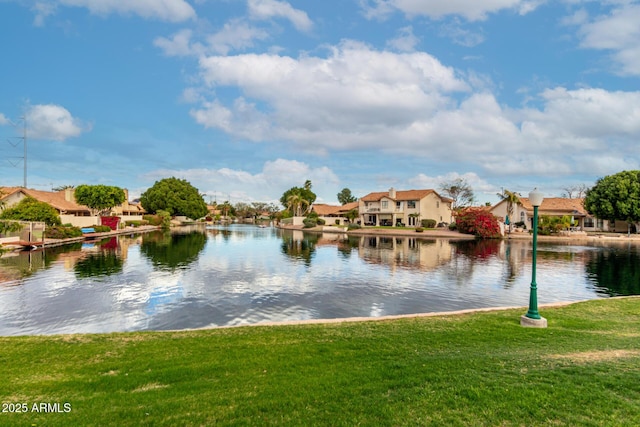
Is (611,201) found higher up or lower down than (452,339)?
higher up

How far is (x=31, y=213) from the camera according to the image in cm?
4206

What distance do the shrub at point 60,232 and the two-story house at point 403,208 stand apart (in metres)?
53.1

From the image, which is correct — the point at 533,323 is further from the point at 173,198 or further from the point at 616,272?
the point at 173,198

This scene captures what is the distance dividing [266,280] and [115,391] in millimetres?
14456

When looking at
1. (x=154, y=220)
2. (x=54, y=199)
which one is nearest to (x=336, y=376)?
(x=54, y=199)

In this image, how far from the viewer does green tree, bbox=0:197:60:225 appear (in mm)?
41812

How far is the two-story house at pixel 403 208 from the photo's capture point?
73931mm

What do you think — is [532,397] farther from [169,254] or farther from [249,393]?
[169,254]

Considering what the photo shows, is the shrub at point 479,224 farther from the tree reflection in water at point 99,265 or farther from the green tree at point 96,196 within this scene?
the green tree at point 96,196

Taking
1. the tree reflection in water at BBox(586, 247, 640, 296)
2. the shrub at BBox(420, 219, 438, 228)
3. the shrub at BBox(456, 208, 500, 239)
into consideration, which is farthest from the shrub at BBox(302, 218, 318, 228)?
the tree reflection in water at BBox(586, 247, 640, 296)

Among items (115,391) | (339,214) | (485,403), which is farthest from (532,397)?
(339,214)

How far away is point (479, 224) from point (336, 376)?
181 ft

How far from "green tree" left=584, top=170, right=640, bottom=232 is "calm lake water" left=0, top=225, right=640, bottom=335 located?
35.6 metres

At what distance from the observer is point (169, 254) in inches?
1251
